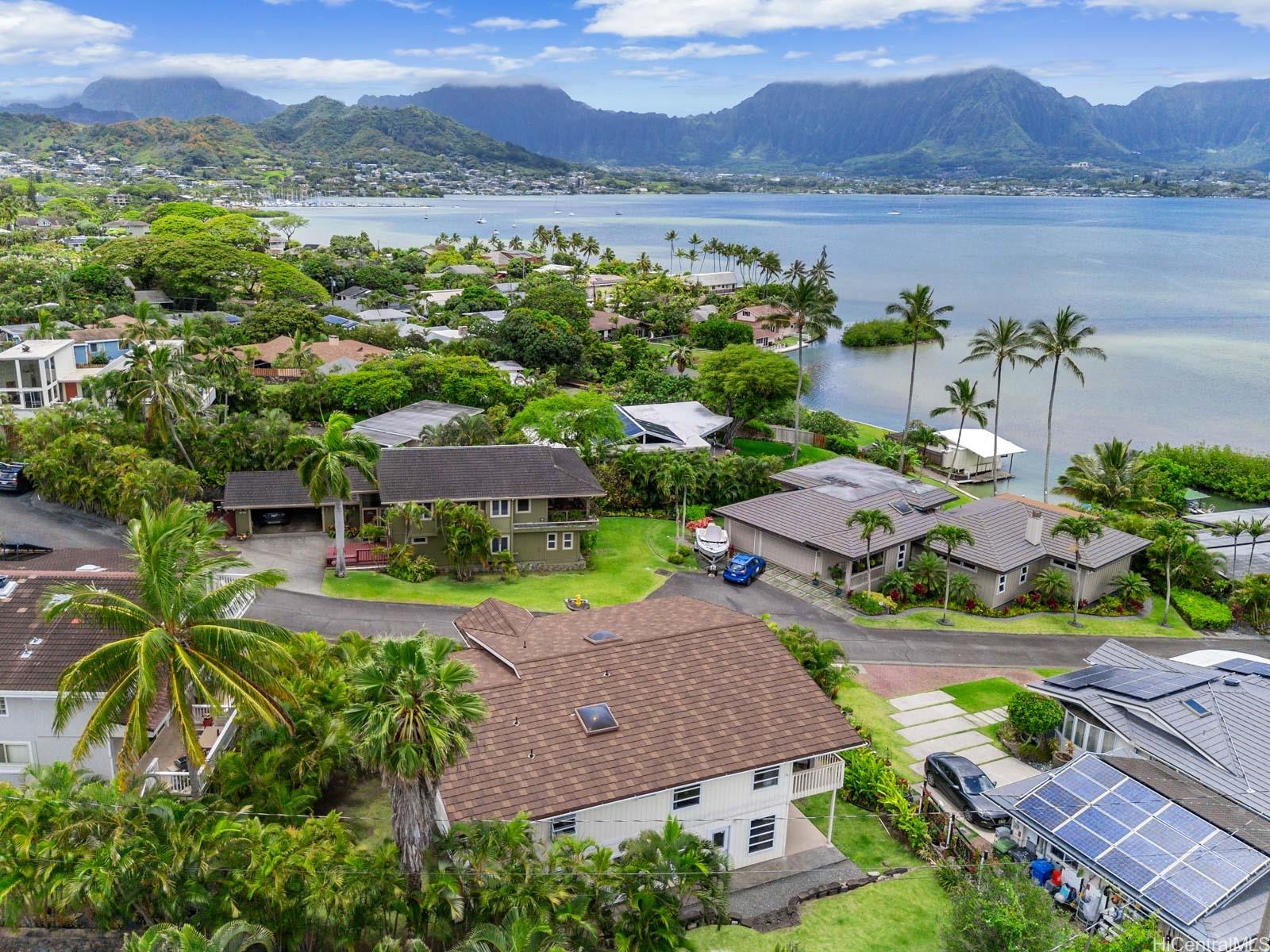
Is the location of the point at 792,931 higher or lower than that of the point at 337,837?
lower

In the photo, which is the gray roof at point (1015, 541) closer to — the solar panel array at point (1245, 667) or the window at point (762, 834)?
the solar panel array at point (1245, 667)

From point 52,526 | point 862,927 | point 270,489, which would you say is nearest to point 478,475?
point 270,489

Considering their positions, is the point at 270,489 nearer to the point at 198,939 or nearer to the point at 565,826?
the point at 565,826

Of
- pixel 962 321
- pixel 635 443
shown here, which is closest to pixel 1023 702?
pixel 635 443

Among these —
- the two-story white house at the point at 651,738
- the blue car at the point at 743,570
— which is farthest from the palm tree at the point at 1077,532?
the two-story white house at the point at 651,738

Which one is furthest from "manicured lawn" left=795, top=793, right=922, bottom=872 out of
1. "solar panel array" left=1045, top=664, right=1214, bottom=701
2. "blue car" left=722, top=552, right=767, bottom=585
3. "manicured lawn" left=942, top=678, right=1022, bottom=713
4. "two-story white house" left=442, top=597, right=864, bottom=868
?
"blue car" left=722, top=552, right=767, bottom=585

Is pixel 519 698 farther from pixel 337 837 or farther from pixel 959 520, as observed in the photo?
pixel 959 520
